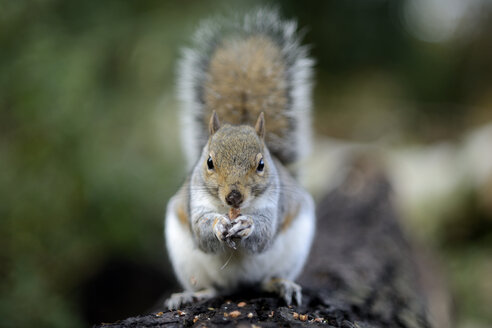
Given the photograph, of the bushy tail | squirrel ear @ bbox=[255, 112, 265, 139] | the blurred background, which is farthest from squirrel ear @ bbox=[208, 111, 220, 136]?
the blurred background

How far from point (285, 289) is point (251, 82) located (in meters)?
0.89

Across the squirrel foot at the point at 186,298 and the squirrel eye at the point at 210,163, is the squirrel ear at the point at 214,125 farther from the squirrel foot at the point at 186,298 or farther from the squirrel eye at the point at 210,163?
the squirrel foot at the point at 186,298

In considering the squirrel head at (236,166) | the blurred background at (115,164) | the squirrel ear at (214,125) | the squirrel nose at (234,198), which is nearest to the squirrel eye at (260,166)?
the squirrel head at (236,166)

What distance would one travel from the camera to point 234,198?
133 centimetres

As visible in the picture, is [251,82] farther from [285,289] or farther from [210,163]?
[285,289]

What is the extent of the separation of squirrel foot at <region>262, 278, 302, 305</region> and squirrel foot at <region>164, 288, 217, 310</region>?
0.66ft

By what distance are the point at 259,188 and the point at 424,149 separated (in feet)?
19.4

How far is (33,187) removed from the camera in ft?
8.89

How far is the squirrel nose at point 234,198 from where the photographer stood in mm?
1333

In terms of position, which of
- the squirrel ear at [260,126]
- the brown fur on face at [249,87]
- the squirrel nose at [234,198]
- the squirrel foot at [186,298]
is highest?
the brown fur on face at [249,87]

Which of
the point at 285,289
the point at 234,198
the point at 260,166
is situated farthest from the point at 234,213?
the point at 285,289

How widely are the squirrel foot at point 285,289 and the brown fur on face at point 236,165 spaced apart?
1.11 ft

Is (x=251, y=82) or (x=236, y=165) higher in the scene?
(x=251, y=82)

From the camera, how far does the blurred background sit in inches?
104
